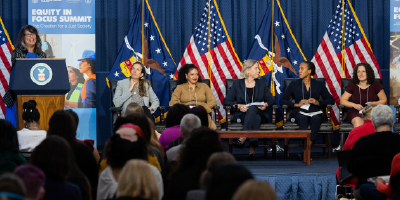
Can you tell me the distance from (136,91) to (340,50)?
303 centimetres

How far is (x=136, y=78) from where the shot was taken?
5.84 meters

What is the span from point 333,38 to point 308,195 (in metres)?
3.20

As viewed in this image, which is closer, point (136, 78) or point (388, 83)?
point (136, 78)

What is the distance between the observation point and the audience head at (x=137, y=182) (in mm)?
1508

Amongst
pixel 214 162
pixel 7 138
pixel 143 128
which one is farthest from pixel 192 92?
pixel 214 162

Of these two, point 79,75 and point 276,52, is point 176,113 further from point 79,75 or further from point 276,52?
point 276,52

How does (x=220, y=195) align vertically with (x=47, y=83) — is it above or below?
below

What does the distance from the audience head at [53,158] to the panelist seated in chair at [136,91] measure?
3.80m

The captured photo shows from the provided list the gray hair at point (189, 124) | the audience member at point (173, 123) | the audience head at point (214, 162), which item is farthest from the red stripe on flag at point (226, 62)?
the audience head at point (214, 162)

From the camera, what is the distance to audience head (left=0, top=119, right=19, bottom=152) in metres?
2.46

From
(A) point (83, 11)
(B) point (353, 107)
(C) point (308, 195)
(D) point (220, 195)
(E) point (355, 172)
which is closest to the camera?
(D) point (220, 195)

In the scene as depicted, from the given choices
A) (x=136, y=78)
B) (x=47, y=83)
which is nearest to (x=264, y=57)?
(x=136, y=78)

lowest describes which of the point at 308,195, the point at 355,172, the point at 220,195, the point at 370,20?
the point at 308,195

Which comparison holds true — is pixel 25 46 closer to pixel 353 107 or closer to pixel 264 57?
pixel 264 57
